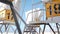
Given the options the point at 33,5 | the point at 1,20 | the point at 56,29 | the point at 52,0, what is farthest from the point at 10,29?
the point at 52,0

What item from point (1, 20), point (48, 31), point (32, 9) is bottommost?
point (48, 31)

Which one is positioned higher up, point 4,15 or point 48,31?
point 4,15

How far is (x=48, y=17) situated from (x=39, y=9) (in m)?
0.37

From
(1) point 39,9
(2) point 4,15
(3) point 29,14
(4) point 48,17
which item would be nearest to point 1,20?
(2) point 4,15

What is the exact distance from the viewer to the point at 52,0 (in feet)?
4.32

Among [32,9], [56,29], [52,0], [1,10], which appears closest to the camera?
[52,0]

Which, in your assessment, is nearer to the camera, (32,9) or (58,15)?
(58,15)

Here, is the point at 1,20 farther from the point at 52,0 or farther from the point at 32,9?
the point at 52,0

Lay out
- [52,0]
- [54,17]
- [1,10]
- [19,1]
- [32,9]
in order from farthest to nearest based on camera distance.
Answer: [1,10]
[32,9]
[52,0]
[54,17]
[19,1]

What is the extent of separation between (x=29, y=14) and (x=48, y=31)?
581 millimetres

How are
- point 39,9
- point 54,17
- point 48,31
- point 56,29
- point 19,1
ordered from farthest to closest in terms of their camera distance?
point 48,31, point 56,29, point 39,9, point 54,17, point 19,1

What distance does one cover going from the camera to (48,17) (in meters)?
1.21

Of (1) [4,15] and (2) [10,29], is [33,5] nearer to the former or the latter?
(1) [4,15]

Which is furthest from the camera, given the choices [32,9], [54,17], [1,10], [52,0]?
[1,10]
